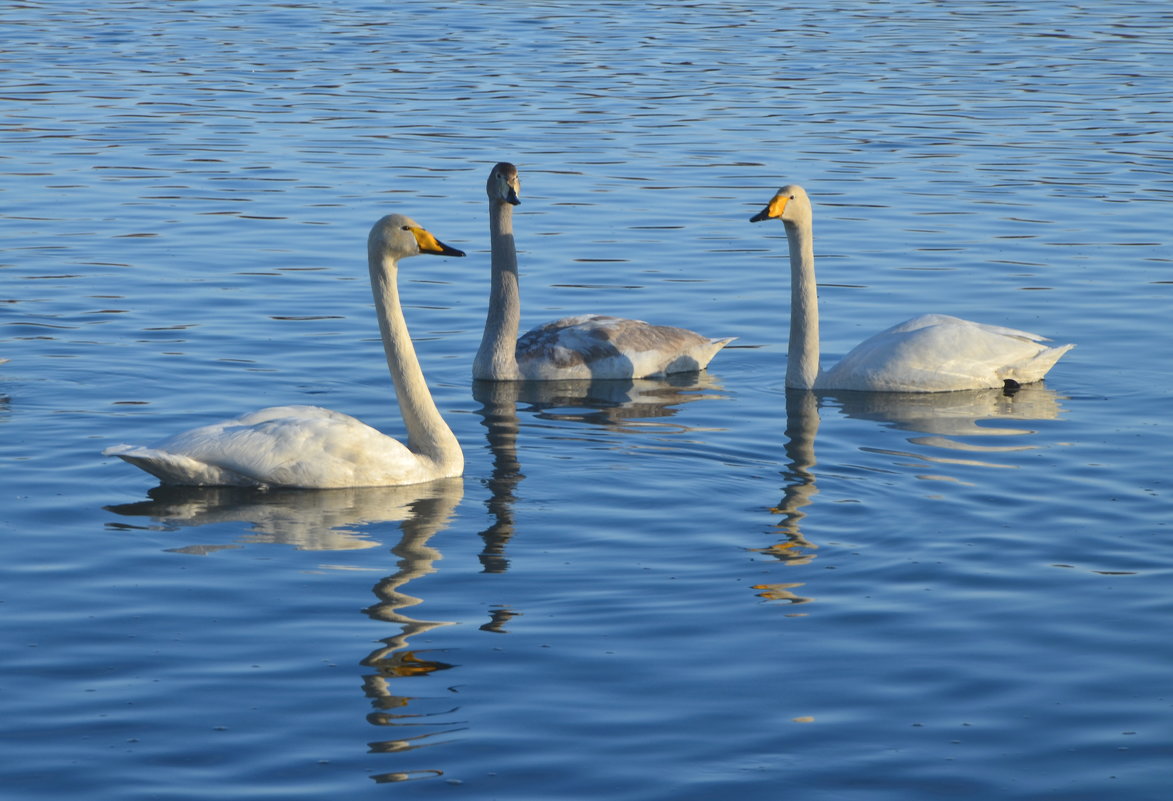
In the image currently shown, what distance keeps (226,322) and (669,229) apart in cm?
538

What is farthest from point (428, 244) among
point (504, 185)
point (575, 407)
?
point (504, 185)

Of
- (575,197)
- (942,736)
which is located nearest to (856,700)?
(942,736)

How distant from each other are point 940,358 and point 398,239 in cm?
399

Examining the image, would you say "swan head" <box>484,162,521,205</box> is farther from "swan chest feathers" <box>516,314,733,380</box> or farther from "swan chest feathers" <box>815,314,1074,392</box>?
"swan chest feathers" <box>815,314,1074,392</box>

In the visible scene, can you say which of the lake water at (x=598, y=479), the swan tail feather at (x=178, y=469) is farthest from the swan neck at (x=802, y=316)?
the swan tail feather at (x=178, y=469)

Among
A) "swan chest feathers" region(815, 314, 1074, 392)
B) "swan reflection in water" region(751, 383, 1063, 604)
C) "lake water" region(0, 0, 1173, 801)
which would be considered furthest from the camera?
"swan chest feathers" region(815, 314, 1074, 392)

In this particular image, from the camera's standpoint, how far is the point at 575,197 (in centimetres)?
2016

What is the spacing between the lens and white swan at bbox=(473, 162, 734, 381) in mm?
13383

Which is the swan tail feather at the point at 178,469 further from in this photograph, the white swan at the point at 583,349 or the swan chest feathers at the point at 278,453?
the white swan at the point at 583,349

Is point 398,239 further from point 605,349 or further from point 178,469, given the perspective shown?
point 605,349

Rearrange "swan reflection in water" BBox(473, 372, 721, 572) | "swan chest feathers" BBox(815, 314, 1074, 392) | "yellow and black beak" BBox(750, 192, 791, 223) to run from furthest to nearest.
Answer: "yellow and black beak" BBox(750, 192, 791, 223), "swan chest feathers" BBox(815, 314, 1074, 392), "swan reflection in water" BBox(473, 372, 721, 572)

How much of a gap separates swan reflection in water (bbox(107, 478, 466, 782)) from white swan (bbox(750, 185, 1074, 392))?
→ 3416 millimetres

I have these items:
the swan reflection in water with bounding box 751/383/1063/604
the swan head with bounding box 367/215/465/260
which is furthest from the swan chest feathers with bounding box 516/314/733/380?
the swan head with bounding box 367/215/465/260

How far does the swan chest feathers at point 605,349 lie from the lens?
1338 centimetres
